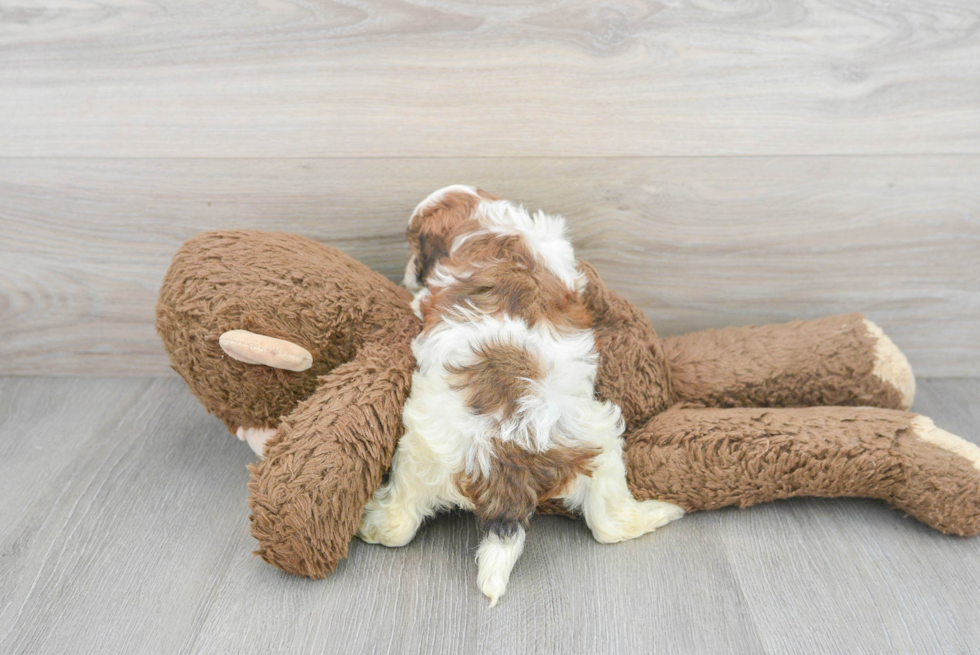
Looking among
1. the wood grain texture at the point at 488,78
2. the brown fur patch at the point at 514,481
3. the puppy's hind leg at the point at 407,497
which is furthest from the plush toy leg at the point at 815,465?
the wood grain texture at the point at 488,78

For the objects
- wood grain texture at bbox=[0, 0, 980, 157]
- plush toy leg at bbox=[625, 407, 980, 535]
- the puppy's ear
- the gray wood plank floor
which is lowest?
the gray wood plank floor

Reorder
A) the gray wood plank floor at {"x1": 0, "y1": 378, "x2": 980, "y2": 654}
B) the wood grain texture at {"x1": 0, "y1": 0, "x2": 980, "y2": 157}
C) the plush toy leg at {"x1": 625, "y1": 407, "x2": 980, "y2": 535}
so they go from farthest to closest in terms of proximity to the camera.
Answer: the wood grain texture at {"x1": 0, "y1": 0, "x2": 980, "y2": 157} → the plush toy leg at {"x1": 625, "y1": 407, "x2": 980, "y2": 535} → the gray wood plank floor at {"x1": 0, "y1": 378, "x2": 980, "y2": 654}

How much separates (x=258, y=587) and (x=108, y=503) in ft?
0.85

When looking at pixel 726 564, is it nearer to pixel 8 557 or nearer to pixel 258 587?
pixel 258 587

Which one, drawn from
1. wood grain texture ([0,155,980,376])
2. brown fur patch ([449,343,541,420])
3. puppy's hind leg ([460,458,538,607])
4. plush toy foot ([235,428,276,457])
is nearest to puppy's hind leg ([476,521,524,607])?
puppy's hind leg ([460,458,538,607])

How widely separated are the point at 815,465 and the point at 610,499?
231 mm

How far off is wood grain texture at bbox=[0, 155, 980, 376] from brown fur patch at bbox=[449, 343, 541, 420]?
321 millimetres

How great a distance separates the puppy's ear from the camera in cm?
79

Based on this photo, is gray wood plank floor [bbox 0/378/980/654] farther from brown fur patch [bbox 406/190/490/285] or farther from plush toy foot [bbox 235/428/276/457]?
brown fur patch [bbox 406/190/490/285]

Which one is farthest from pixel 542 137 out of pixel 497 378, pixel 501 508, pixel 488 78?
pixel 501 508

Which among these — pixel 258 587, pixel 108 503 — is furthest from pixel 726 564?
Answer: pixel 108 503

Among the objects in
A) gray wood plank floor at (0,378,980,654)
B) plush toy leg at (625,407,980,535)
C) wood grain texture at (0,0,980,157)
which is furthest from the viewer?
wood grain texture at (0,0,980,157)

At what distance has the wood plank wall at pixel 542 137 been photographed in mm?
871

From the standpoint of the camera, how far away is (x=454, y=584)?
0.72m
